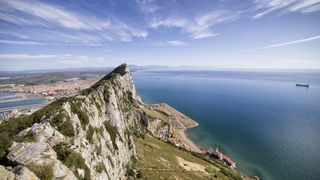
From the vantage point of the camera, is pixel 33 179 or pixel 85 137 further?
pixel 85 137

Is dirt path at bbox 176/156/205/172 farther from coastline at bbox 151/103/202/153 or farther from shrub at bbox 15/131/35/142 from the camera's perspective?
shrub at bbox 15/131/35/142

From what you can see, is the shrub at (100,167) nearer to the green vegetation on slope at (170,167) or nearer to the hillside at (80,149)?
the hillside at (80,149)

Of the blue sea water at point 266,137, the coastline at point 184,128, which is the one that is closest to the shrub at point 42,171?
the blue sea water at point 266,137

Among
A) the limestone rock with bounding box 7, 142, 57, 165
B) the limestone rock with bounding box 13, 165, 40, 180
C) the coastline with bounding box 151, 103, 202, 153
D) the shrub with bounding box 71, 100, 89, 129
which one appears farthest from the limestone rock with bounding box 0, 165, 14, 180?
the coastline with bounding box 151, 103, 202, 153

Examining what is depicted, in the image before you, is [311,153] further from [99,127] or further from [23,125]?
[23,125]

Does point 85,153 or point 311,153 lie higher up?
point 85,153

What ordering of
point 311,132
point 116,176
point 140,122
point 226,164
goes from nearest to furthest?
point 116,176, point 226,164, point 140,122, point 311,132

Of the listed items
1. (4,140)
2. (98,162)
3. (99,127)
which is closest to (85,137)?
(98,162)
